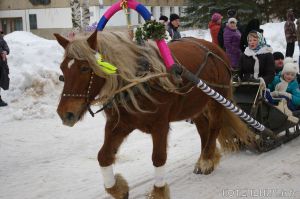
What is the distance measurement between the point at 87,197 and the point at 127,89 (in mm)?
1447

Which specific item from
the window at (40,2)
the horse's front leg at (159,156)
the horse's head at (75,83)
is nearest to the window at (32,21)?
the window at (40,2)

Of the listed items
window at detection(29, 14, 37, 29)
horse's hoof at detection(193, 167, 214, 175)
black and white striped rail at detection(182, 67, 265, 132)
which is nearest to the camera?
black and white striped rail at detection(182, 67, 265, 132)

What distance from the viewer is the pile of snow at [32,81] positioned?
8.70 meters

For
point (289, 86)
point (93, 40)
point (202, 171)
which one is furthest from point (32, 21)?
point (93, 40)

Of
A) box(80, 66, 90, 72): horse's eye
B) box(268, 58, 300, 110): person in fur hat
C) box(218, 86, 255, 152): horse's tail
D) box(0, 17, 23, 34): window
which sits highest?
box(0, 17, 23, 34): window

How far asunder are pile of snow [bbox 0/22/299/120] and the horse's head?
5.08 metres

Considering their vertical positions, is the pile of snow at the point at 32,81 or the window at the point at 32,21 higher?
the window at the point at 32,21

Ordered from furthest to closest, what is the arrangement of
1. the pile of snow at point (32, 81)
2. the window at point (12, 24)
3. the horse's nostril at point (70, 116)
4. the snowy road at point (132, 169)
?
1. the window at point (12, 24)
2. the pile of snow at point (32, 81)
3. the snowy road at point (132, 169)
4. the horse's nostril at point (70, 116)

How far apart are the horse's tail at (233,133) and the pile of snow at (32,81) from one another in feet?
13.3

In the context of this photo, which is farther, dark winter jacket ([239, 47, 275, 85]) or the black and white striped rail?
dark winter jacket ([239, 47, 275, 85])

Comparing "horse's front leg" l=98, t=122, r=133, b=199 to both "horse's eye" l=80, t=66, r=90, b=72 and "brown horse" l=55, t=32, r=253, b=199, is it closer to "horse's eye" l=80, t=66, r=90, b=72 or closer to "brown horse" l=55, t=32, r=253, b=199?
"brown horse" l=55, t=32, r=253, b=199

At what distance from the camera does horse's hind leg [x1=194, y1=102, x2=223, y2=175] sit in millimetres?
5336

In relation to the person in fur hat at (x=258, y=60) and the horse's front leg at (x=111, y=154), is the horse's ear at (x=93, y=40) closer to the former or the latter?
the horse's front leg at (x=111, y=154)

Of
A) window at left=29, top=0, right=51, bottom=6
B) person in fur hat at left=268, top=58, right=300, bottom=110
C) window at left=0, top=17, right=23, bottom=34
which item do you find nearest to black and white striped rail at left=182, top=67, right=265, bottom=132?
person in fur hat at left=268, top=58, right=300, bottom=110
